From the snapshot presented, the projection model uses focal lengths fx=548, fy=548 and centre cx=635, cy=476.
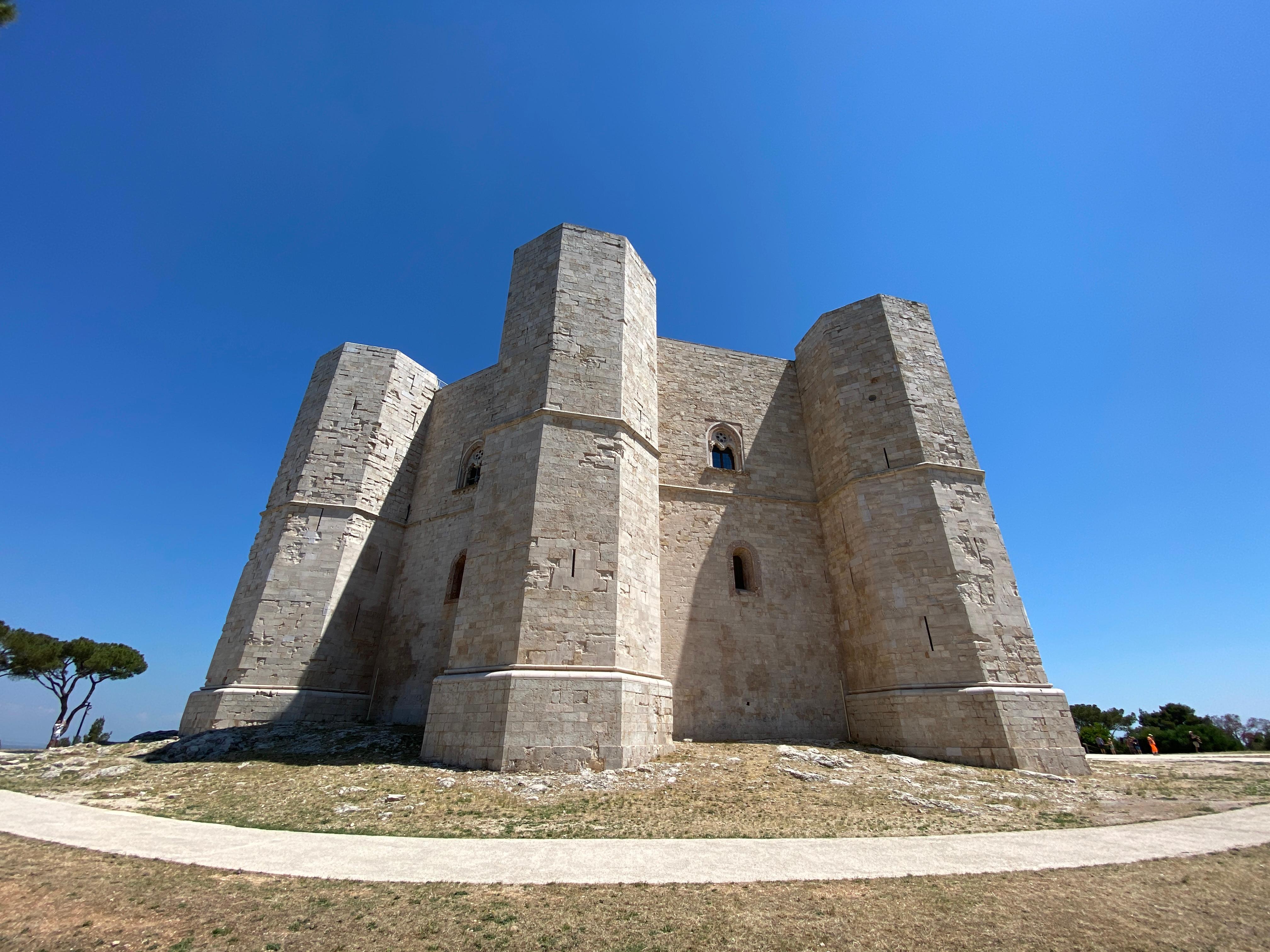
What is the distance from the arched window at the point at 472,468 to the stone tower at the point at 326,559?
1972 mm

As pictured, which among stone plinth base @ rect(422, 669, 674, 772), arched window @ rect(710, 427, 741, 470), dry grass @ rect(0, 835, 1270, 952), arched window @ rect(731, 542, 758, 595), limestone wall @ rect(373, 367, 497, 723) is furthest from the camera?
arched window @ rect(710, 427, 741, 470)

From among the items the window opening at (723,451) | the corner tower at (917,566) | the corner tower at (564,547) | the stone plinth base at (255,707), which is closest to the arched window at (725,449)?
the window opening at (723,451)

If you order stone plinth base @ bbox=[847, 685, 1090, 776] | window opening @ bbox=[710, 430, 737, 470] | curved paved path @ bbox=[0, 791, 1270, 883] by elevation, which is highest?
window opening @ bbox=[710, 430, 737, 470]

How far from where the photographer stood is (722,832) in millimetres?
5840

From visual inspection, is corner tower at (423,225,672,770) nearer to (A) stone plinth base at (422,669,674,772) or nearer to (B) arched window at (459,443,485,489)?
(A) stone plinth base at (422,669,674,772)

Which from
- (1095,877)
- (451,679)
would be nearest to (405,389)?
(451,679)

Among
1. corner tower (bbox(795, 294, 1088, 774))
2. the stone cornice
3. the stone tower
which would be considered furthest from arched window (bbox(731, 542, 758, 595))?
the stone tower

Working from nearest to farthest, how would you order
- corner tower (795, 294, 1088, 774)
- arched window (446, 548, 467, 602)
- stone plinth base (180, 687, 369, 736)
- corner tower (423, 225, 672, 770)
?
corner tower (423, 225, 672, 770) → corner tower (795, 294, 1088, 774) → stone plinth base (180, 687, 369, 736) → arched window (446, 548, 467, 602)

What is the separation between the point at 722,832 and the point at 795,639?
7.55m

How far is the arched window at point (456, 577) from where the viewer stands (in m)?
13.7

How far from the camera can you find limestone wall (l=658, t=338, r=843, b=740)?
12.1 m

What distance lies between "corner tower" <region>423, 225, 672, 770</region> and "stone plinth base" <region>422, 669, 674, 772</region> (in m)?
0.02

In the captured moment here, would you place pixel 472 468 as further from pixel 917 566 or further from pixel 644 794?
pixel 917 566

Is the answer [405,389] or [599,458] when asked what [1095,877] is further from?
[405,389]
